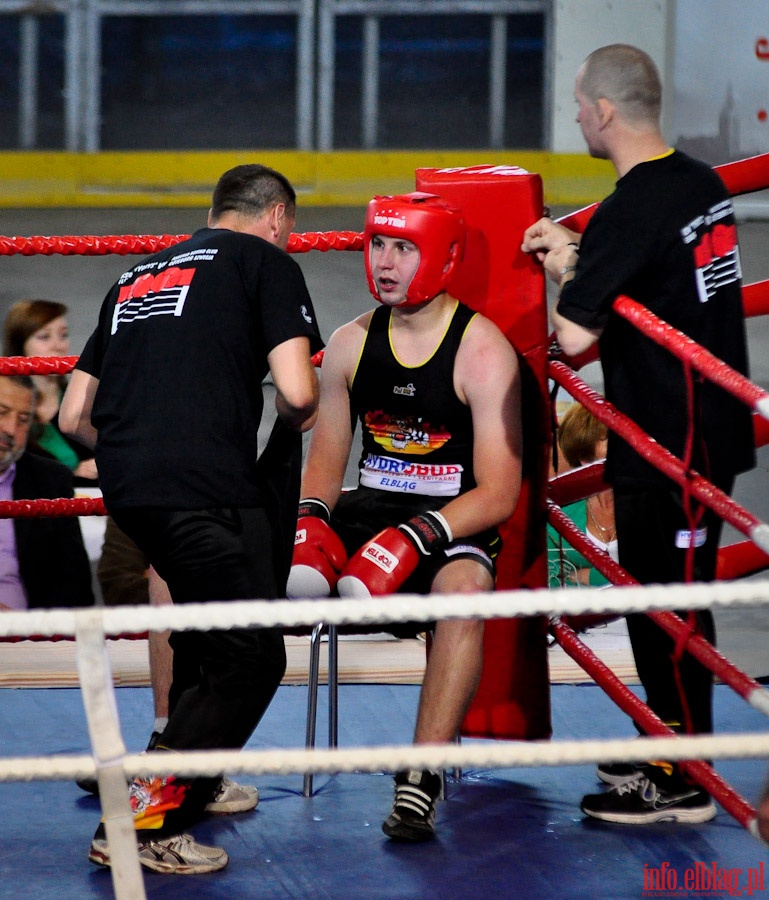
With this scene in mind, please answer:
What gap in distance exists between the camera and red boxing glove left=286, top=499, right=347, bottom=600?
2.41 metres

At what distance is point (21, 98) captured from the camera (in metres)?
11.1

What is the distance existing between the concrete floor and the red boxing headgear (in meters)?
3.77

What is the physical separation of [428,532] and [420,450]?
20 cm

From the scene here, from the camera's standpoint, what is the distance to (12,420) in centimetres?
303

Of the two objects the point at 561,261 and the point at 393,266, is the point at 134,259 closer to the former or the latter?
the point at 393,266

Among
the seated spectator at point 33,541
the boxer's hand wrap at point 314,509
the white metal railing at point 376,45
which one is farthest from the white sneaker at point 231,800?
the white metal railing at point 376,45

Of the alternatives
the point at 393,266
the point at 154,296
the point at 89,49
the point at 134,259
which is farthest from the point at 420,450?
the point at 89,49

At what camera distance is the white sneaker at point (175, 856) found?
2.08 metres

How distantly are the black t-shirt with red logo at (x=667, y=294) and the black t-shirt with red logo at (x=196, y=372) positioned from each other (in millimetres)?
503

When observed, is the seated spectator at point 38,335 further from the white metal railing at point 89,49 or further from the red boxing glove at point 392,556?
the white metal railing at point 89,49

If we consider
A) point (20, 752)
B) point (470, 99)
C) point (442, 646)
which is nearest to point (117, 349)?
point (442, 646)

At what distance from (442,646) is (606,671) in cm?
33

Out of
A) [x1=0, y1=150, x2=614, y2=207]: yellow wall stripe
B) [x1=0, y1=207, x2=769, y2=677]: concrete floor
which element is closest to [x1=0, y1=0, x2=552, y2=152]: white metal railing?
[x1=0, y1=150, x2=614, y2=207]: yellow wall stripe

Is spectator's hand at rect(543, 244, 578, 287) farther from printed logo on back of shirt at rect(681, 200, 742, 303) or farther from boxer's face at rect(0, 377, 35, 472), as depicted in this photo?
boxer's face at rect(0, 377, 35, 472)
